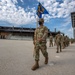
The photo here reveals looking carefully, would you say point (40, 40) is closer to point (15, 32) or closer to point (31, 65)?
point (31, 65)

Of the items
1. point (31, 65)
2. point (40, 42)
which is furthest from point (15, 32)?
point (40, 42)

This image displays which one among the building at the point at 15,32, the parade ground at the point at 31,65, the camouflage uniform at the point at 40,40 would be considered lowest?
the parade ground at the point at 31,65

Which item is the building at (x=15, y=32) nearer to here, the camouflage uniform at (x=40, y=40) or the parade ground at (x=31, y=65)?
the parade ground at (x=31, y=65)

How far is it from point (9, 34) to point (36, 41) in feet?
222

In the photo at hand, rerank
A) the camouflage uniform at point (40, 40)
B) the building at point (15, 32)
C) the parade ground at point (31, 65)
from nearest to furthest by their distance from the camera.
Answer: the parade ground at point (31, 65)
the camouflage uniform at point (40, 40)
the building at point (15, 32)

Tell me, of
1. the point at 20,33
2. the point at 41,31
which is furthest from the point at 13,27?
the point at 41,31

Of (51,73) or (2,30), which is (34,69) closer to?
(51,73)

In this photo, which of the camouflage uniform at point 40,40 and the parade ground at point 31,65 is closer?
the parade ground at point 31,65

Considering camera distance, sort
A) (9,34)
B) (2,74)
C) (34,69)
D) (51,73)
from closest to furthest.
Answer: (2,74) → (51,73) → (34,69) → (9,34)

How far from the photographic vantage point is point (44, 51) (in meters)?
5.82

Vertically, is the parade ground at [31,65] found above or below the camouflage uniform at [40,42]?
below

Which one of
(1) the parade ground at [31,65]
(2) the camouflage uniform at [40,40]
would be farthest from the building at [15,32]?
(2) the camouflage uniform at [40,40]

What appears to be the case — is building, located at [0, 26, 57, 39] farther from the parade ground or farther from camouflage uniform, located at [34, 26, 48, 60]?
camouflage uniform, located at [34, 26, 48, 60]

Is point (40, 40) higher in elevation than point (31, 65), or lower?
higher
